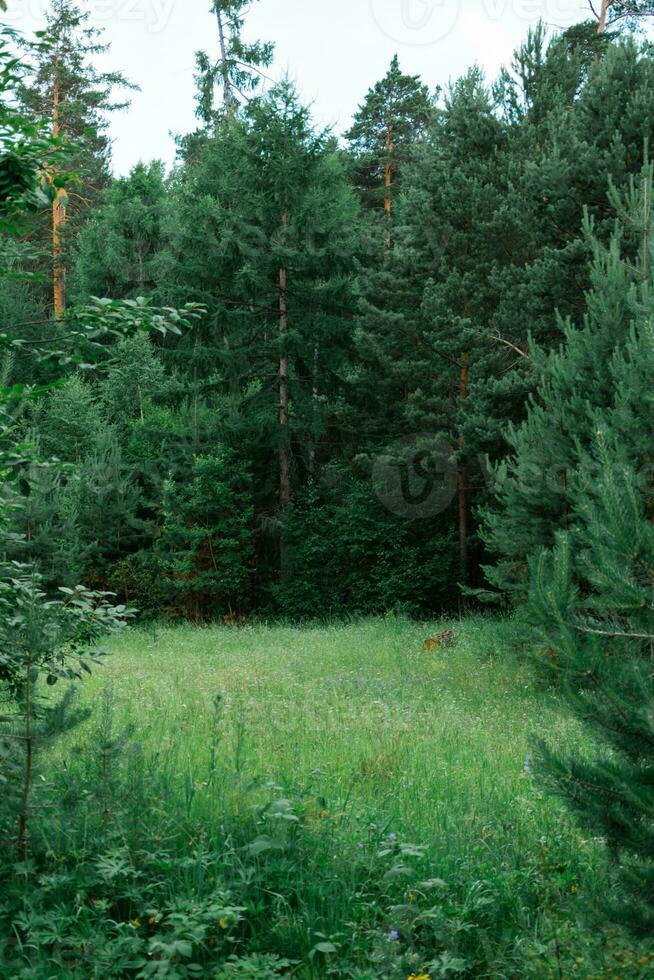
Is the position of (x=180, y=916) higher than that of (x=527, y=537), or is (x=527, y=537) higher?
(x=527, y=537)

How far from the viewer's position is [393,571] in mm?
22250

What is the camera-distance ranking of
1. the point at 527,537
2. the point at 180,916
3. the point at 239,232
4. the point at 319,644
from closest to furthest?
the point at 180,916 < the point at 527,537 < the point at 319,644 < the point at 239,232

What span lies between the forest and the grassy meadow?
3cm

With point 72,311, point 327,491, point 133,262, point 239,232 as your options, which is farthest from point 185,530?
point 72,311

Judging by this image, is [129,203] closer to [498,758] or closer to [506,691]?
[506,691]

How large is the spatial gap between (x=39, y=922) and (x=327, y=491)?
2079cm

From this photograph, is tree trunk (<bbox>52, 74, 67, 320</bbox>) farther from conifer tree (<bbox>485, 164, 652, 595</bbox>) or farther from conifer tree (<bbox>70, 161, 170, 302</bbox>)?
conifer tree (<bbox>485, 164, 652, 595</bbox>)

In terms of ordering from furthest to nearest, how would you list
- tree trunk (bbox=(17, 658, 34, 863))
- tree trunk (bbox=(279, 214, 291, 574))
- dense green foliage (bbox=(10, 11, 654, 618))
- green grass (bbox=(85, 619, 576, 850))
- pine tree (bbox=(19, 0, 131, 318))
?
pine tree (bbox=(19, 0, 131, 318)) → tree trunk (bbox=(279, 214, 291, 574)) → dense green foliage (bbox=(10, 11, 654, 618)) → green grass (bbox=(85, 619, 576, 850)) → tree trunk (bbox=(17, 658, 34, 863))

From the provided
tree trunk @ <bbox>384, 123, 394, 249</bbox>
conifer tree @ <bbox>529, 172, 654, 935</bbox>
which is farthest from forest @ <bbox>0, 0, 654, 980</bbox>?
tree trunk @ <bbox>384, 123, 394, 249</bbox>

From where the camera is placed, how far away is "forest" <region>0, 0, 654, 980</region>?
136 inches

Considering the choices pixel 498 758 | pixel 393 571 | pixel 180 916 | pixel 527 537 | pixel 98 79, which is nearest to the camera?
pixel 180 916

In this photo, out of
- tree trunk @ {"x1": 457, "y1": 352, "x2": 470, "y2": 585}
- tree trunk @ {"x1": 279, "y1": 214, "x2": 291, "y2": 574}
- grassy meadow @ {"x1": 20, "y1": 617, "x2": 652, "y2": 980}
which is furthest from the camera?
tree trunk @ {"x1": 279, "y1": 214, "x2": 291, "y2": 574}

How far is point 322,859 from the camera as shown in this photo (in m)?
4.03

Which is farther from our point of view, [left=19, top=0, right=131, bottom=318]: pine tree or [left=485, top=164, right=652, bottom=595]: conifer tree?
[left=19, top=0, right=131, bottom=318]: pine tree
